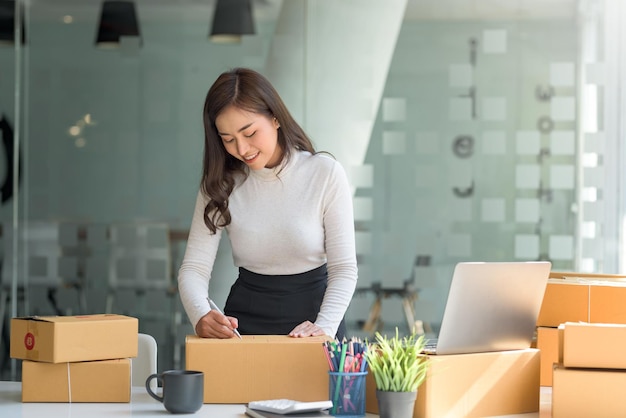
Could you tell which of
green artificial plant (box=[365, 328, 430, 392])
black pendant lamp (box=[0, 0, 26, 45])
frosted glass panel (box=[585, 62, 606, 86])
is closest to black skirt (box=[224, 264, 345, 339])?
green artificial plant (box=[365, 328, 430, 392])

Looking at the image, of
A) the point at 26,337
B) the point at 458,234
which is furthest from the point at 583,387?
the point at 458,234

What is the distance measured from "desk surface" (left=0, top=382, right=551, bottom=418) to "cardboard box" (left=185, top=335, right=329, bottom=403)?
4cm

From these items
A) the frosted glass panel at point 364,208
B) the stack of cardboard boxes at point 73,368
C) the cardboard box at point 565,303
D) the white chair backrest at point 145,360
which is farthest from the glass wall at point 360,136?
the stack of cardboard boxes at point 73,368

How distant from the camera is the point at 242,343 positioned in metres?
2.06

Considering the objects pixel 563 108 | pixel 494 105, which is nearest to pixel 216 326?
pixel 494 105

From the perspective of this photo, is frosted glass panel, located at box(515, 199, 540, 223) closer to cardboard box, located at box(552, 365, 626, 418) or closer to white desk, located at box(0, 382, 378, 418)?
cardboard box, located at box(552, 365, 626, 418)

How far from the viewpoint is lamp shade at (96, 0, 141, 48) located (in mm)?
5418

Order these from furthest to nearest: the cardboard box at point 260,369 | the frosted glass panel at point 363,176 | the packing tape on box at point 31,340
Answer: the frosted glass panel at point 363,176, the packing tape on box at point 31,340, the cardboard box at point 260,369

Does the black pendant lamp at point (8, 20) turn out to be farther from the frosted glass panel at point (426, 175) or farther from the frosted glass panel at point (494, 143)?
the frosted glass panel at point (494, 143)

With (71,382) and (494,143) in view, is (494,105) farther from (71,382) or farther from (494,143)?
(71,382)

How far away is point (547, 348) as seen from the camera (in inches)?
91.9

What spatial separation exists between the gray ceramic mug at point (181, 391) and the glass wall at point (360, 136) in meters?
3.36

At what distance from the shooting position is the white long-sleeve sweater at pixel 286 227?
8.41 ft

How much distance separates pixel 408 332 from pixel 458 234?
0.63m
